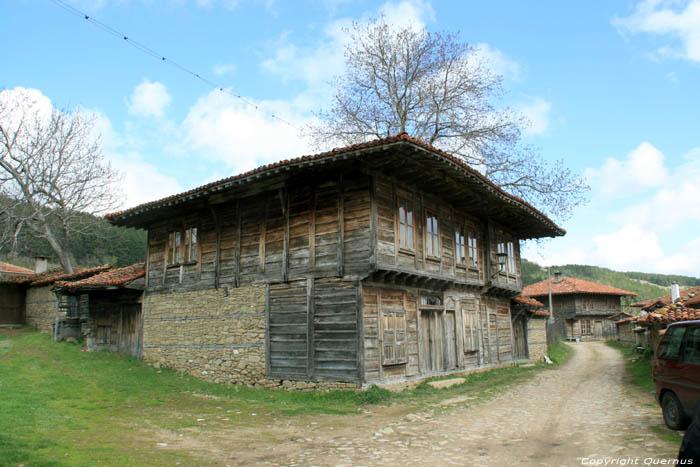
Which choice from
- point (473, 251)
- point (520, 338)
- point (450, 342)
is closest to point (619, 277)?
point (520, 338)

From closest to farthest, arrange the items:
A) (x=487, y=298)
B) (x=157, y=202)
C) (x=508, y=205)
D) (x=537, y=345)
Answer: (x=157, y=202) < (x=508, y=205) < (x=487, y=298) < (x=537, y=345)

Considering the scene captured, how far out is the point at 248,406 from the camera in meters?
10.5

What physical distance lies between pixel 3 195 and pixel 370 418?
24198 millimetres

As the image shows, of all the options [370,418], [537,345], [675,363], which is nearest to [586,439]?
[675,363]

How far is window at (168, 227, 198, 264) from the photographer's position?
15578 mm

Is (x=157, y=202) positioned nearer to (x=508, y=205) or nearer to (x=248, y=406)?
(x=248, y=406)

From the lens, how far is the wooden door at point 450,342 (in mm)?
14349

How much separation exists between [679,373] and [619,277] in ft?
295

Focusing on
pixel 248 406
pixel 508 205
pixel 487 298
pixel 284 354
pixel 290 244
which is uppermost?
pixel 508 205

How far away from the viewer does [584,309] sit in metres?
43.4

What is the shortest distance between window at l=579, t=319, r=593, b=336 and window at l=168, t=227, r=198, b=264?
3921 cm

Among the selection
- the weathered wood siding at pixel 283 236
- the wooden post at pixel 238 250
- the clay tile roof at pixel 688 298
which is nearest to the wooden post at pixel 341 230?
the weathered wood siding at pixel 283 236

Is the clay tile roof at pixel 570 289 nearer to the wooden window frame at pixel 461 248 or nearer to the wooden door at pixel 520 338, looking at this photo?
the wooden door at pixel 520 338

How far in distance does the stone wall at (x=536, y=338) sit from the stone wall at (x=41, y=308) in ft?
73.1
